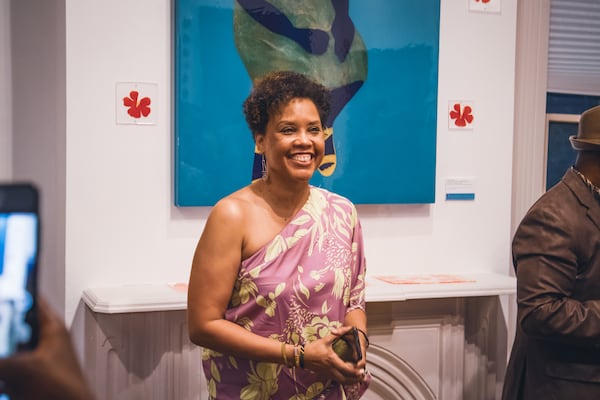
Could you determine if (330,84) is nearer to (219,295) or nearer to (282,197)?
(282,197)

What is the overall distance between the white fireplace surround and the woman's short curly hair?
2.88 feet

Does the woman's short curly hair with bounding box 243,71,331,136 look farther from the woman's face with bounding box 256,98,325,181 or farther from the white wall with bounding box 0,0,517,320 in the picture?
the white wall with bounding box 0,0,517,320

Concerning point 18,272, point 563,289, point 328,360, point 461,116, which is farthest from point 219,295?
point 461,116

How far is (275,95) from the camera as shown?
179 centimetres

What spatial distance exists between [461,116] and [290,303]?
5.31ft

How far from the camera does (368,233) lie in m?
2.89

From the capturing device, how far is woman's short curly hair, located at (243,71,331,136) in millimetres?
1788

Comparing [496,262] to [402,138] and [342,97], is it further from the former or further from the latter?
[342,97]

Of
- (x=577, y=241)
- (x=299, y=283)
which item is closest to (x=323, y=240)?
(x=299, y=283)

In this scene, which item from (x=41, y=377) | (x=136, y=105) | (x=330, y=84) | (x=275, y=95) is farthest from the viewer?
(x=330, y=84)

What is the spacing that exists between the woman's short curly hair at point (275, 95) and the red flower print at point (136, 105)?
2.71 feet

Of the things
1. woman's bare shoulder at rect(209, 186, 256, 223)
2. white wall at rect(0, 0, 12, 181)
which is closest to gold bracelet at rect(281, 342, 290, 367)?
woman's bare shoulder at rect(209, 186, 256, 223)

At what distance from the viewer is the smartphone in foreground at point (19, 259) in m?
0.44

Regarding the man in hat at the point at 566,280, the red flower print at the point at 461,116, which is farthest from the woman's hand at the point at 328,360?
the red flower print at the point at 461,116
